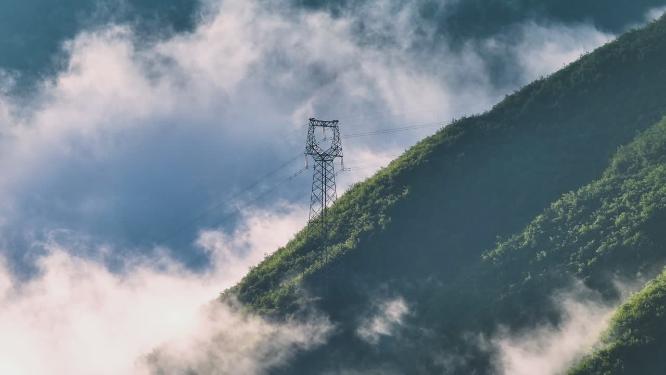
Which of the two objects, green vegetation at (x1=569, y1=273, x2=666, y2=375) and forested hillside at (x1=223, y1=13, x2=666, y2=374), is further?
forested hillside at (x1=223, y1=13, x2=666, y2=374)

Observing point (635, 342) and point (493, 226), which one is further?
point (493, 226)

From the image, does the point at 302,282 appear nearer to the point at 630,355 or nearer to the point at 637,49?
the point at 630,355

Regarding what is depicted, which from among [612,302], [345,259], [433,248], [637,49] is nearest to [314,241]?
[345,259]

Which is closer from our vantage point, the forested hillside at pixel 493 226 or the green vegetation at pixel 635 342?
the green vegetation at pixel 635 342

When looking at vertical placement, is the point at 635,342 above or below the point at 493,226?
below

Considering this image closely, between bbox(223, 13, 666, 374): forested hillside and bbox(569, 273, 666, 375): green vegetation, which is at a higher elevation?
bbox(223, 13, 666, 374): forested hillside
